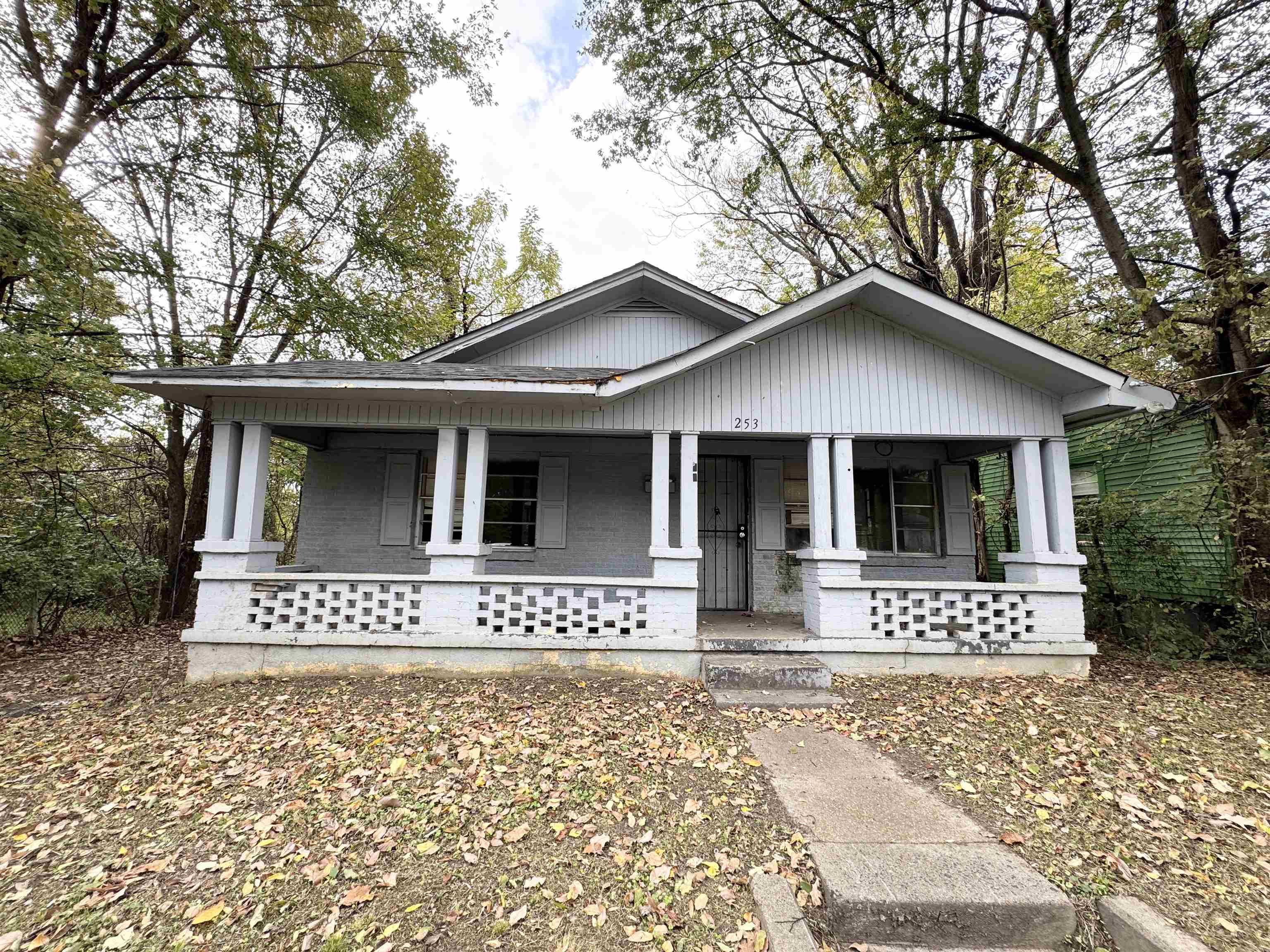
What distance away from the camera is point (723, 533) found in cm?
729

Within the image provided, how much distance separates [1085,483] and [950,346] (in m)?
6.30

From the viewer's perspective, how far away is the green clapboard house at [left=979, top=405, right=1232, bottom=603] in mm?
Result: 5848

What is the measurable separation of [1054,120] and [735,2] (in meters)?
5.58

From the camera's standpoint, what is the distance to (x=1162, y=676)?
16.8 ft

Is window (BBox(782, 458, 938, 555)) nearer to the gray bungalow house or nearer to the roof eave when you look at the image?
the gray bungalow house

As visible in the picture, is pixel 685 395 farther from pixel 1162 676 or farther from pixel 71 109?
pixel 71 109

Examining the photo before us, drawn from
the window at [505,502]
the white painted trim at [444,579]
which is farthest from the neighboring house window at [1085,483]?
the window at [505,502]

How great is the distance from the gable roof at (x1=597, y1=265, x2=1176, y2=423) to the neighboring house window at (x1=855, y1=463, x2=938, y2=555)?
2.19 meters

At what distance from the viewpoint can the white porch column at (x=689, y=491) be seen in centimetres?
527

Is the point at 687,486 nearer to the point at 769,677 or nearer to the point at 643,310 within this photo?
the point at 769,677

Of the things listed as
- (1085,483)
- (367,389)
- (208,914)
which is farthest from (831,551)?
(1085,483)

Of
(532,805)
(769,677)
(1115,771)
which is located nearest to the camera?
(532,805)

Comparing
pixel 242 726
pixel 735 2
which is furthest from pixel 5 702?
pixel 735 2

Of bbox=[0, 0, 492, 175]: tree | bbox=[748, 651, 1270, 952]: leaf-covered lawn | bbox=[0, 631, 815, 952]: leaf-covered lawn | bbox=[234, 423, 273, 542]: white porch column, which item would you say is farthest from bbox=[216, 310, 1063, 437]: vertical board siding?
bbox=[0, 0, 492, 175]: tree
